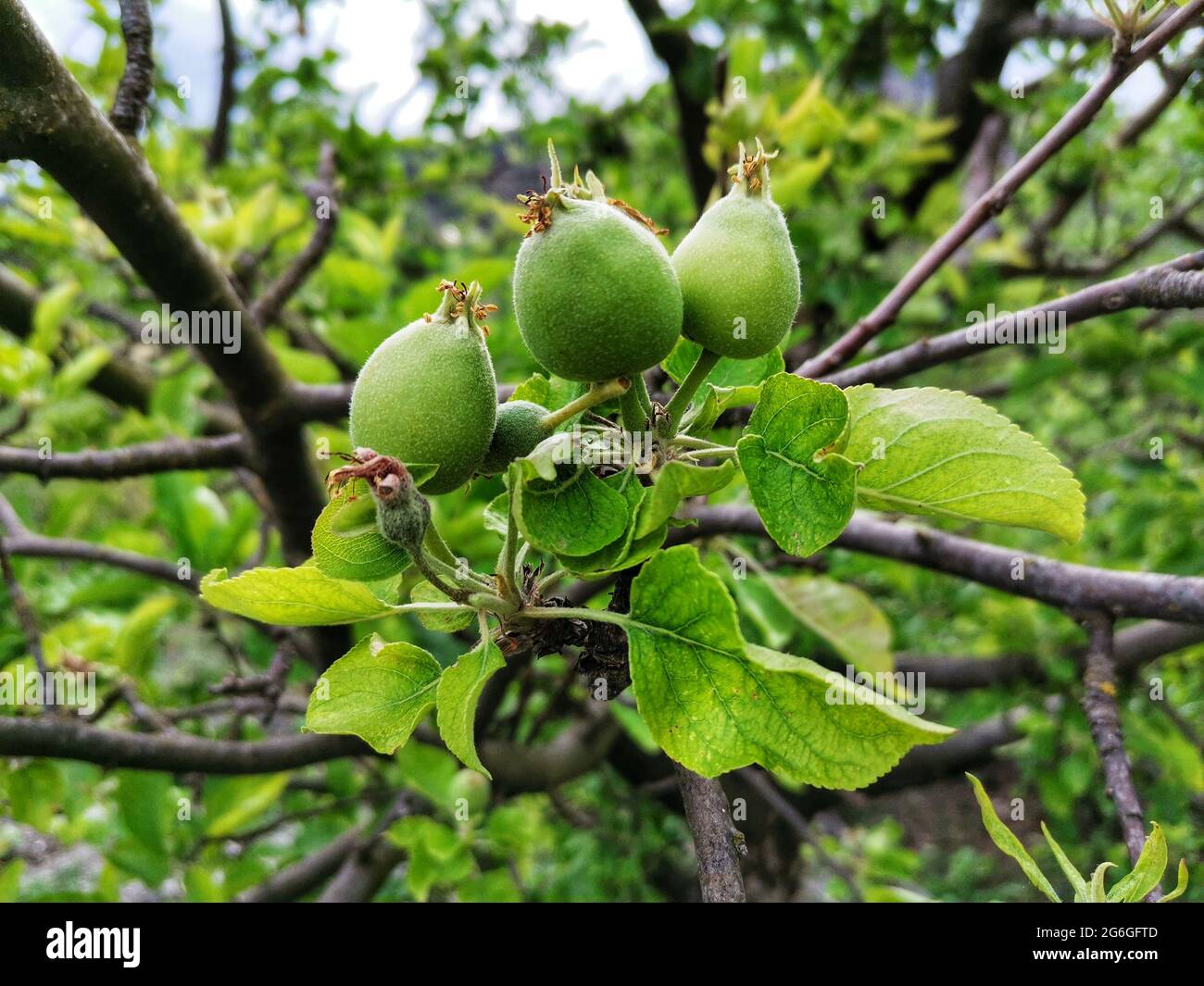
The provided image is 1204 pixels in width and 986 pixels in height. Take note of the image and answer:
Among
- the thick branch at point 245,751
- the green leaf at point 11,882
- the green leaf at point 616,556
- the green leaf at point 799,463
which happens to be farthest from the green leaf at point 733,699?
the green leaf at point 11,882

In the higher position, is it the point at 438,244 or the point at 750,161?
the point at 438,244

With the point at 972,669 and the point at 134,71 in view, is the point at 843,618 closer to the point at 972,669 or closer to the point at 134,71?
the point at 972,669

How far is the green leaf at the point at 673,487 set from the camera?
0.77 meters

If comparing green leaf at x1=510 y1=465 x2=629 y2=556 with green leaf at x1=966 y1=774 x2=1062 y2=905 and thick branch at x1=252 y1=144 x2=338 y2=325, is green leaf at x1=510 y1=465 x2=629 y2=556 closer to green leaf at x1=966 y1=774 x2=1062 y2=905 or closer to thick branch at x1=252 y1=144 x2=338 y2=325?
green leaf at x1=966 y1=774 x2=1062 y2=905

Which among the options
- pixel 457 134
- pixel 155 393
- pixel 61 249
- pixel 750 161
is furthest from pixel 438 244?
pixel 750 161

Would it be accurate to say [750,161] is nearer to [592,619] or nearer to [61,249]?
[592,619]

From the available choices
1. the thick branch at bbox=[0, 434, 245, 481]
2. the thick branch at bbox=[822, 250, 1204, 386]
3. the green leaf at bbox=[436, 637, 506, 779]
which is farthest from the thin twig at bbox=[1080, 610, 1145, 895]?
the thick branch at bbox=[0, 434, 245, 481]

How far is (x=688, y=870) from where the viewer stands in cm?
387

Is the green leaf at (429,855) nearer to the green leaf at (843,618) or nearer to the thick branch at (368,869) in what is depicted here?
the thick branch at (368,869)

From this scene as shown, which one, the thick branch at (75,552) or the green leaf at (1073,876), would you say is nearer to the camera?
the green leaf at (1073,876)

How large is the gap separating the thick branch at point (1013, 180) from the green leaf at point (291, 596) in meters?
0.72

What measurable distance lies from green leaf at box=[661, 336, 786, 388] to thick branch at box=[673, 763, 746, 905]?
529 mm

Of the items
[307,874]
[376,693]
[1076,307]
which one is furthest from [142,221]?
[307,874]
